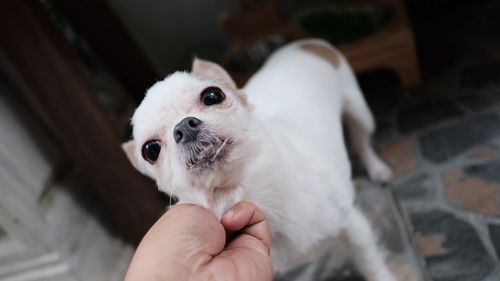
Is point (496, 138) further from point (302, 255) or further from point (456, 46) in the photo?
point (302, 255)

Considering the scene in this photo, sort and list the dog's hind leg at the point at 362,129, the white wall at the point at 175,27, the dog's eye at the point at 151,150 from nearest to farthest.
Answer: the dog's eye at the point at 151,150
the dog's hind leg at the point at 362,129
the white wall at the point at 175,27

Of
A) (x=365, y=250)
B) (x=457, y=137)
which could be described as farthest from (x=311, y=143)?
(x=457, y=137)

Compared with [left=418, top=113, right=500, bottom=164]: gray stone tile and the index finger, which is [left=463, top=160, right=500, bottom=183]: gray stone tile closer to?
[left=418, top=113, right=500, bottom=164]: gray stone tile

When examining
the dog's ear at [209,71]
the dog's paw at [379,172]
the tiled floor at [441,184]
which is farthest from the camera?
the dog's paw at [379,172]

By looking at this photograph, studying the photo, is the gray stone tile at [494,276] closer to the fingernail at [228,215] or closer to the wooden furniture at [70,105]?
the fingernail at [228,215]

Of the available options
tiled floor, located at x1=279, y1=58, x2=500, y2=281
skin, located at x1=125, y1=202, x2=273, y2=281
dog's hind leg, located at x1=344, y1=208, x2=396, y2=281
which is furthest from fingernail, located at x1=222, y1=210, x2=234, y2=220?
tiled floor, located at x1=279, y1=58, x2=500, y2=281

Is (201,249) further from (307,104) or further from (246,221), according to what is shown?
(307,104)

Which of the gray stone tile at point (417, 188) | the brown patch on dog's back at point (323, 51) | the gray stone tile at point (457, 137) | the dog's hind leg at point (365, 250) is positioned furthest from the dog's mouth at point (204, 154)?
the gray stone tile at point (457, 137)
